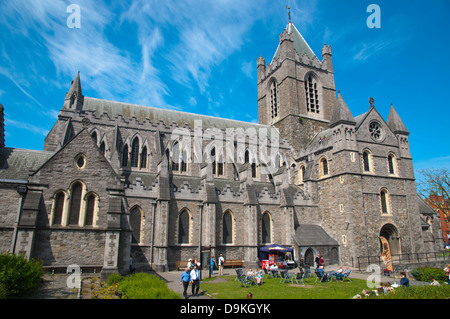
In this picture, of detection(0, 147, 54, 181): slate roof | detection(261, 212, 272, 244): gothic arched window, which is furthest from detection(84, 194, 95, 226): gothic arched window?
detection(261, 212, 272, 244): gothic arched window

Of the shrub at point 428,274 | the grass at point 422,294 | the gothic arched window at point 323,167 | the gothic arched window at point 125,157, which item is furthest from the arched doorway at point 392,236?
the gothic arched window at point 125,157

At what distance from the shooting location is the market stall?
79.2 ft

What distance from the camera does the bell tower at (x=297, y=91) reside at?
38469 millimetres

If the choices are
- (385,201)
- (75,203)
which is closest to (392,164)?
(385,201)

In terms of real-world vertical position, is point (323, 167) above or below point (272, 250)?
above

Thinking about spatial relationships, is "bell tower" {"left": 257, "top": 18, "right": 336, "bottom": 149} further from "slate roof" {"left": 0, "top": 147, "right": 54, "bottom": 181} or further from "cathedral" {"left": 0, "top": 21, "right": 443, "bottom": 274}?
"slate roof" {"left": 0, "top": 147, "right": 54, "bottom": 181}

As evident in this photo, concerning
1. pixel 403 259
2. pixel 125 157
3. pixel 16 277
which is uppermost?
pixel 125 157

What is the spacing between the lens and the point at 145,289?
1096 centimetres

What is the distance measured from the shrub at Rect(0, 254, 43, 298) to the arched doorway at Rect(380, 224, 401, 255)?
2865 cm

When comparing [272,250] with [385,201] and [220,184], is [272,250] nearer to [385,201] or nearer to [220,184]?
[220,184]

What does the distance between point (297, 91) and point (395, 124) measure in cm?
1260

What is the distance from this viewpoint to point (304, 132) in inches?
1501

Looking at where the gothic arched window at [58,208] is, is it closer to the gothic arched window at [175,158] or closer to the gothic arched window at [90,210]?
the gothic arched window at [90,210]
